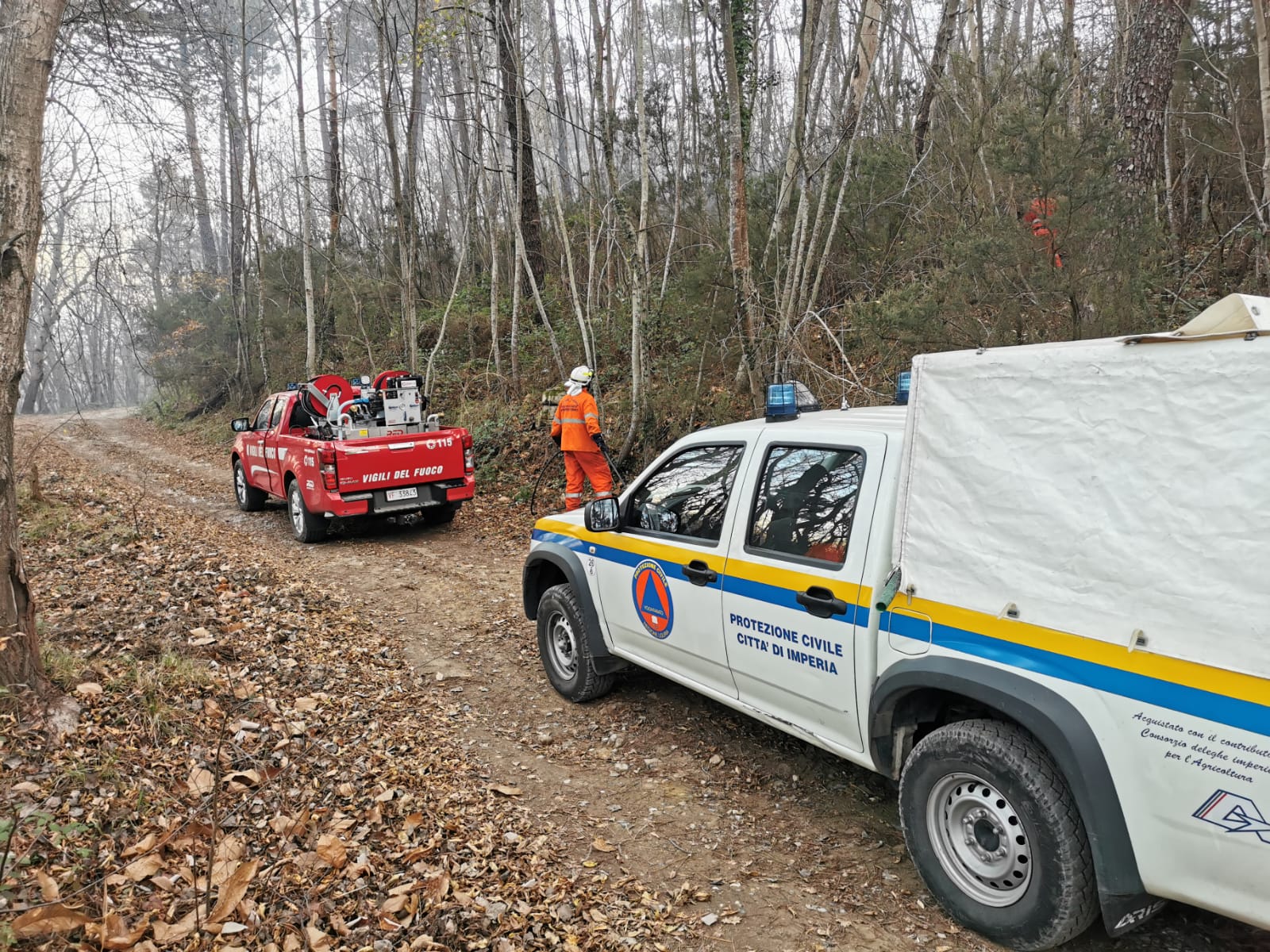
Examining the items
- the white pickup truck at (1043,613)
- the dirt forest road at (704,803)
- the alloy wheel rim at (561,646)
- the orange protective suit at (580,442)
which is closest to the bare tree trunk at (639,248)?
the orange protective suit at (580,442)

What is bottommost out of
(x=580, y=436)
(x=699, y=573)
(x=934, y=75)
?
(x=699, y=573)

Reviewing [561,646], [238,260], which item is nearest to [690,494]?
[561,646]

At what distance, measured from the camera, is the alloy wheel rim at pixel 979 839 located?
2.73 m

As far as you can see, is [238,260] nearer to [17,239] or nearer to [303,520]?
[303,520]

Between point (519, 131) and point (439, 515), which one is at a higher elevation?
point (519, 131)

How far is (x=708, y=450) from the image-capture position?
13.7 feet

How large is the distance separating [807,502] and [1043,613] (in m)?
1.15

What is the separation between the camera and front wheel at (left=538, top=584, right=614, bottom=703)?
16.2 feet

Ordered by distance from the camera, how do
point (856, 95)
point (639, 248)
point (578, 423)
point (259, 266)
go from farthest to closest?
1. point (259, 266)
2. point (639, 248)
3. point (856, 95)
4. point (578, 423)

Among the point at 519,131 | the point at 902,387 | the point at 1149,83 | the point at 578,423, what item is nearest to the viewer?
the point at 902,387

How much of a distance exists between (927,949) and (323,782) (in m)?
2.83

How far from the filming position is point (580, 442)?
904 cm

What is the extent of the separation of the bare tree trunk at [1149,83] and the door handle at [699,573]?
7.31 meters

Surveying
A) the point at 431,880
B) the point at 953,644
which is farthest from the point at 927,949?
the point at 431,880
